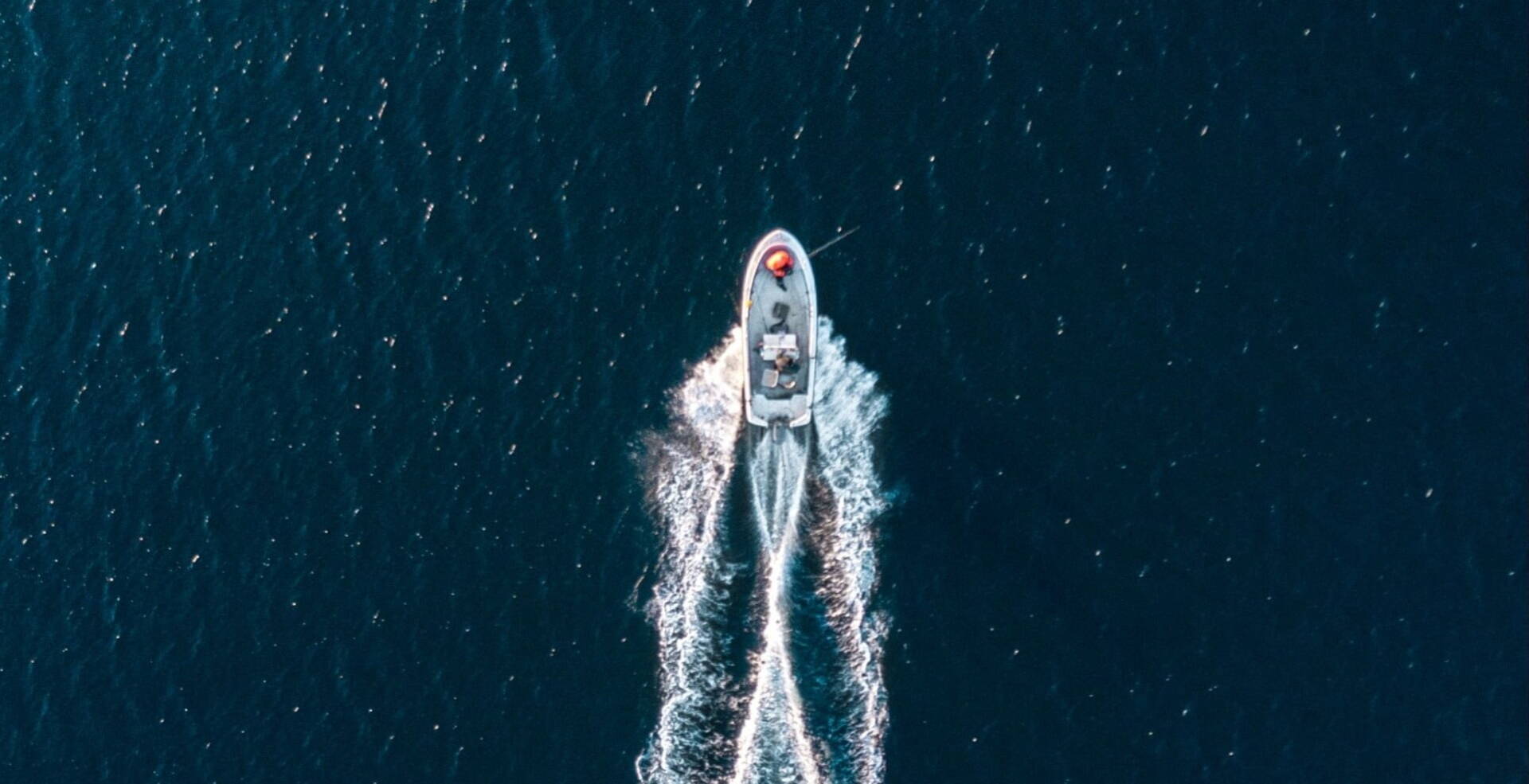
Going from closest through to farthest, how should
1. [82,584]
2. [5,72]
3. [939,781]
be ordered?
[939,781] → [82,584] → [5,72]

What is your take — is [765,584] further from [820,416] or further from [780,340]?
[780,340]

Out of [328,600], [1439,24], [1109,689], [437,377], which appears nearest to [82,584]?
[328,600]

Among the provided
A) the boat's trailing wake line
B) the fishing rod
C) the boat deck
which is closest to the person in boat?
the boat deck

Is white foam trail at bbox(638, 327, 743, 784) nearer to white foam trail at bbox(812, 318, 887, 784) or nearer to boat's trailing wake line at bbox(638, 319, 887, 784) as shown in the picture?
boat's trailing wake line at bbox(638, 319, 887, 784)

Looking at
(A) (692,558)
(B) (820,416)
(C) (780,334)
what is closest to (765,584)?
(A) (692,558)

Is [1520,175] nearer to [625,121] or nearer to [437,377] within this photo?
[625,121]

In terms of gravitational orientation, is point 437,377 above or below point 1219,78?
below
